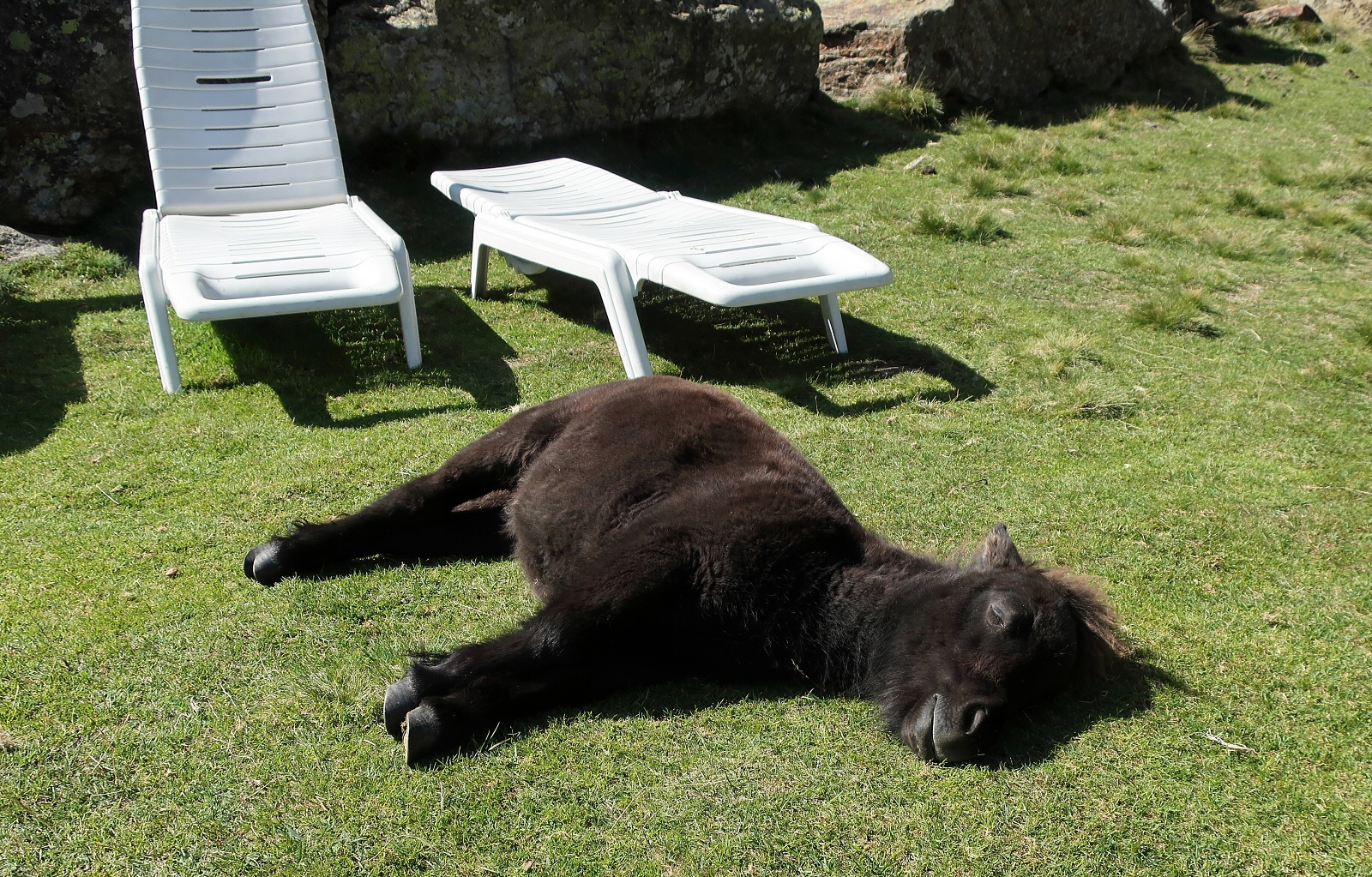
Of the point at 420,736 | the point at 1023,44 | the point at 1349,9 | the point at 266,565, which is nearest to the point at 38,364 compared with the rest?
the point at 266,565

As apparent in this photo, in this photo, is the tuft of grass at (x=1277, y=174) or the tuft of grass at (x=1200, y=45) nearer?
the tuft of grass at (x=1277, y=174)

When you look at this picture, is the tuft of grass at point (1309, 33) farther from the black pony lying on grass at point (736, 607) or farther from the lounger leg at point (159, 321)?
the lounger leg at point (159, 321)

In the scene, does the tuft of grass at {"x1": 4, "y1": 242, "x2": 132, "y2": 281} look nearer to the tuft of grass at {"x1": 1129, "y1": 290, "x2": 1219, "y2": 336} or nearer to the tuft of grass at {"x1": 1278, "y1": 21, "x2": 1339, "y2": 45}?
the tuft of grass at {"x1": 1129, "y1": 290, "x2": 1219, "y2": 336}

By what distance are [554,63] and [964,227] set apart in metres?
3.70

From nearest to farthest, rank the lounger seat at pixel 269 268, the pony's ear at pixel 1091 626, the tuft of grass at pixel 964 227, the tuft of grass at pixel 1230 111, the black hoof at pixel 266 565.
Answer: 1. the pony's ear at pixel 1091 626
2. the black hoof at pixel 266 565
3. the lounger seat at pixel 269 268
4. the tuft of grass at pixel 964 227
5. the tuft of grass at pixel 1230 111

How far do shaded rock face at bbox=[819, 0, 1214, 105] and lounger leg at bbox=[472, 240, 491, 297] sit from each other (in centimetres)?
563

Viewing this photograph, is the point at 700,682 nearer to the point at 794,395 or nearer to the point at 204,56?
the point at 794,395

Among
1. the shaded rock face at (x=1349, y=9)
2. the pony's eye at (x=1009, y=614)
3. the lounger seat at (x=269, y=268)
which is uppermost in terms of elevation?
the shaded rock face at (x=1349, y=9)

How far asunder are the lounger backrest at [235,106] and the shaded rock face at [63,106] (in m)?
0.55

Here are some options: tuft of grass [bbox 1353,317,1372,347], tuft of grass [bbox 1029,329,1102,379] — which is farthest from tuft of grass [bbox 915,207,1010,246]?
tuft of grass [bbox 1353,317,1372,347]

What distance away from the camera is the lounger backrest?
22.0 feet

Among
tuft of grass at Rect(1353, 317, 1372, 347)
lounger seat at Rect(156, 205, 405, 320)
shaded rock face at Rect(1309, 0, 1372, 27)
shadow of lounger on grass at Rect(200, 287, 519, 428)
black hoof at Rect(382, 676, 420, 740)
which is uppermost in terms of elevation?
shaded rock face at Rect(1309, 0, 1372, 27)

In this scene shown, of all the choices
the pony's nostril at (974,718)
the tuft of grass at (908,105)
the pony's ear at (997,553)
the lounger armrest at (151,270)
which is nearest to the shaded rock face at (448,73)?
the tuft of grass at (908,105)

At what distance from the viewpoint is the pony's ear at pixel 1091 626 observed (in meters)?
2.97
